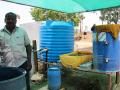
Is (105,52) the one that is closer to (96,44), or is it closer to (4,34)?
(96,44)

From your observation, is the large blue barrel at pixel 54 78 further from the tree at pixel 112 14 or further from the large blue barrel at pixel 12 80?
the large blue barrel at pixel 12 80

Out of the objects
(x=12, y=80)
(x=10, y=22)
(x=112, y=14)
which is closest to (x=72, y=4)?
(x=10, y=22)

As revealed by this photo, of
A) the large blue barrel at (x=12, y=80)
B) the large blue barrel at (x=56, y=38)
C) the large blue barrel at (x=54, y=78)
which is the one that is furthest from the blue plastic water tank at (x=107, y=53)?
the large blue barrel at (x=12, y=80)

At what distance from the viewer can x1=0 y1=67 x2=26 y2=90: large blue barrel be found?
203 centimetres

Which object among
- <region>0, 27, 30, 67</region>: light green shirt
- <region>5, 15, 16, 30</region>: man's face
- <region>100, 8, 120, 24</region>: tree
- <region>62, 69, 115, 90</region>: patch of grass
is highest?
<region>100, 8, 120, 24</region>: tree

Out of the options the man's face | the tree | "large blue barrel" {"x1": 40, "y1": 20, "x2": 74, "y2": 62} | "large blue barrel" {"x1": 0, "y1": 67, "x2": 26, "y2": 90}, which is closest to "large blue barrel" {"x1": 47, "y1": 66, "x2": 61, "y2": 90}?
"large blue barrel" {"x1": 40, "y1": 20, "x2": 74, "y2": 62}

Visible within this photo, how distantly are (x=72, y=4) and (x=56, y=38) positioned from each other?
3.26ft

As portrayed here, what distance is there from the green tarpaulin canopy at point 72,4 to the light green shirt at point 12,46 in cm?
101

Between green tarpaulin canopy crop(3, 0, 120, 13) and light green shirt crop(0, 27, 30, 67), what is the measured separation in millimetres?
1005

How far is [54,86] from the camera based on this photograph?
5367mm

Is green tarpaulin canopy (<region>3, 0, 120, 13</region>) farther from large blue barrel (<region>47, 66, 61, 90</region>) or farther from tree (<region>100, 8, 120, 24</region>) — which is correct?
large blue barrel (<region>47, 66, 61, 90</region>)

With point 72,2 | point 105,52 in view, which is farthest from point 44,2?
point 105,52

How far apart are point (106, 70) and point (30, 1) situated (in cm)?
196

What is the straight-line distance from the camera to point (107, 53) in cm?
454
